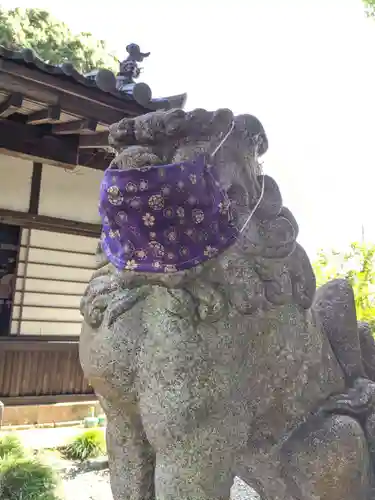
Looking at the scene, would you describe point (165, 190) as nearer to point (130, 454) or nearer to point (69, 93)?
point (130, 454)

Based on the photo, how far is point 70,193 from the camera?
5.67m

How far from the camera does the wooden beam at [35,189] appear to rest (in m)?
5.39

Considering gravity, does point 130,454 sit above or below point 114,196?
below

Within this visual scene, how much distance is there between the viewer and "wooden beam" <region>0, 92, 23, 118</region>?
3.55 m

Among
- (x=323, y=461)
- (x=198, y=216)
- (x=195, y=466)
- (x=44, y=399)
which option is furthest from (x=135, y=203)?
(x=44, y=399)

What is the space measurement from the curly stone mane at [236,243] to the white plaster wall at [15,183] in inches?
164

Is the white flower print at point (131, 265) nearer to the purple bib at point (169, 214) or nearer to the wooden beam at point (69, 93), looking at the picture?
the purple bib at point (169, 214)

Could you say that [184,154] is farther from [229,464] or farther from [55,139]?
[55,139]

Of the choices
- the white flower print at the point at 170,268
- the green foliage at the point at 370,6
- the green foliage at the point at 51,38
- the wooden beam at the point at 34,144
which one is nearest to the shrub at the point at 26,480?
the wooden beam at the point at 34,144

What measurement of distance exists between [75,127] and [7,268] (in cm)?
240

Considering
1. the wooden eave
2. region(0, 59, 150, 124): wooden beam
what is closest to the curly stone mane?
the wooden eave

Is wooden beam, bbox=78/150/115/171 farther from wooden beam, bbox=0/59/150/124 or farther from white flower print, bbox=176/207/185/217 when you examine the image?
white flower print, bbox=176/207/185/217

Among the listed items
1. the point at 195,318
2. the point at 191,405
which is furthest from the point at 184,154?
the point at 191,405

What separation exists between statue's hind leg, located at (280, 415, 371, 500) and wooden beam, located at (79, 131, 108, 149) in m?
3.54
